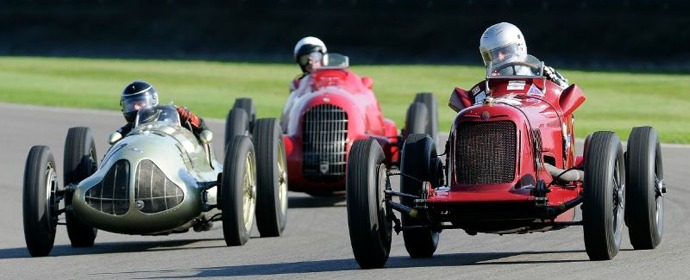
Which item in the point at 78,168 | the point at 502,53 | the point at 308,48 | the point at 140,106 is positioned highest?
the point at 308,48

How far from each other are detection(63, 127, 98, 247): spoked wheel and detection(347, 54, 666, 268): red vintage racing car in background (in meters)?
3.37

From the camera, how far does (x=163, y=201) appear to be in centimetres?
1241

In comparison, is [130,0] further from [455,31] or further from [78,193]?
[78,193]

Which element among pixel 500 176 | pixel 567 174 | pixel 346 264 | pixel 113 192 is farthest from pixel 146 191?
Answer: pixel 567 174

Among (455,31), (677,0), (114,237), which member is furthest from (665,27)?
(114,237)

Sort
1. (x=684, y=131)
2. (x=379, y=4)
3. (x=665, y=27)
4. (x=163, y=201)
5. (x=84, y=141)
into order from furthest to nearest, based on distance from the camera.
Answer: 1. (x=379, y=4)
2. (x=665, y=27)
3. (x=684, y=131)
4. (x=84, y=141)
5. (x=163, y=201)

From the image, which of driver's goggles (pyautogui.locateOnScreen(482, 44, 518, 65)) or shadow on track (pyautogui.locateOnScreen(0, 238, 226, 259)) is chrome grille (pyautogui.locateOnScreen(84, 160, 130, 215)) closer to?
shadow on track (pyautogui.locateOnScreen(0, 238, 226, 259))

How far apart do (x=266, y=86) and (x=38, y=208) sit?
900 inches

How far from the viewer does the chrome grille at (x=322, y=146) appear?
1667cm

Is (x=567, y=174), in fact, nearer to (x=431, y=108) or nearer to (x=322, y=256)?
(x=322, y=256)

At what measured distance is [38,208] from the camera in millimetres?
12422

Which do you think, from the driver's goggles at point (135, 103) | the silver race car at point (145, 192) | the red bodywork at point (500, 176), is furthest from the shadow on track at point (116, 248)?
the red bodywork at point (500, 176)

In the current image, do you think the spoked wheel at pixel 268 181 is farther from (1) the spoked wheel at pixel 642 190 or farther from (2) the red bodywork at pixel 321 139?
(1) the spoked wheel at pixel 642 190

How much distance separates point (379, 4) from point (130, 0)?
6.57m
